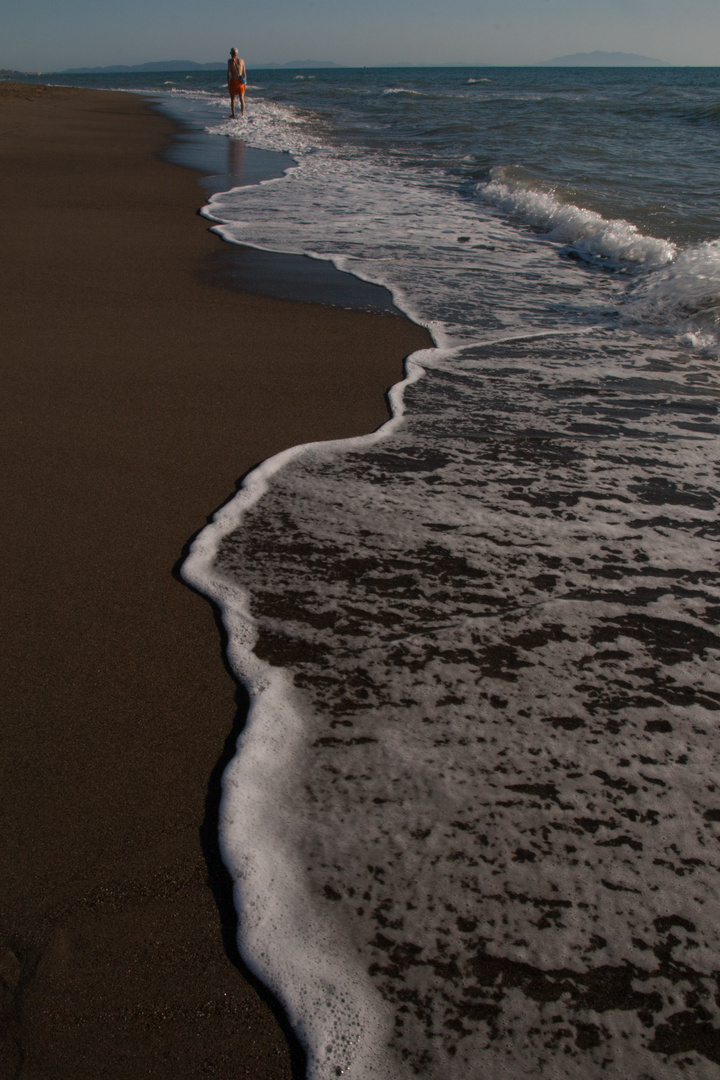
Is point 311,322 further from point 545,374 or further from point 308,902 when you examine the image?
point 308,902

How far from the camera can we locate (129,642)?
195 centimetres

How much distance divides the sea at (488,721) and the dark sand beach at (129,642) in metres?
0.10

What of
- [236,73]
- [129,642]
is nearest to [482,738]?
[129,642]

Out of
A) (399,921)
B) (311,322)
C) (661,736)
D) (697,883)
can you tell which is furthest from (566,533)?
(311,322)

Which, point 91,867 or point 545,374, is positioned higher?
point 545,374

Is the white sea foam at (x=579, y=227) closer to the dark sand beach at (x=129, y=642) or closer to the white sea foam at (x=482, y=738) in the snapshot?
the dark sand beach at (x=129, y=642)

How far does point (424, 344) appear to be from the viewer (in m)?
4.39

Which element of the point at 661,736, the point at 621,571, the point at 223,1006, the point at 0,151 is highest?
the point at 0,151

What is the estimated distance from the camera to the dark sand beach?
1.21 metres

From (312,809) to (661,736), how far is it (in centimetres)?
87

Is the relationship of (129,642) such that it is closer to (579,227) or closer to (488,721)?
(488,721)

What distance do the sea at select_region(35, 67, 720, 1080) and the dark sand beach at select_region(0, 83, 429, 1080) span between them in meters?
0.10

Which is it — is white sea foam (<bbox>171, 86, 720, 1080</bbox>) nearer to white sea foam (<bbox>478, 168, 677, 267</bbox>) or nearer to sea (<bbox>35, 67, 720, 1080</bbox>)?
sea (<bbox>35, 67, 720, 1080</bbox>)

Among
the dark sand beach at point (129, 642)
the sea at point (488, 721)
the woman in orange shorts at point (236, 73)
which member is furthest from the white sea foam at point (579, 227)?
the woman in orange shorts at point (236, 73)
